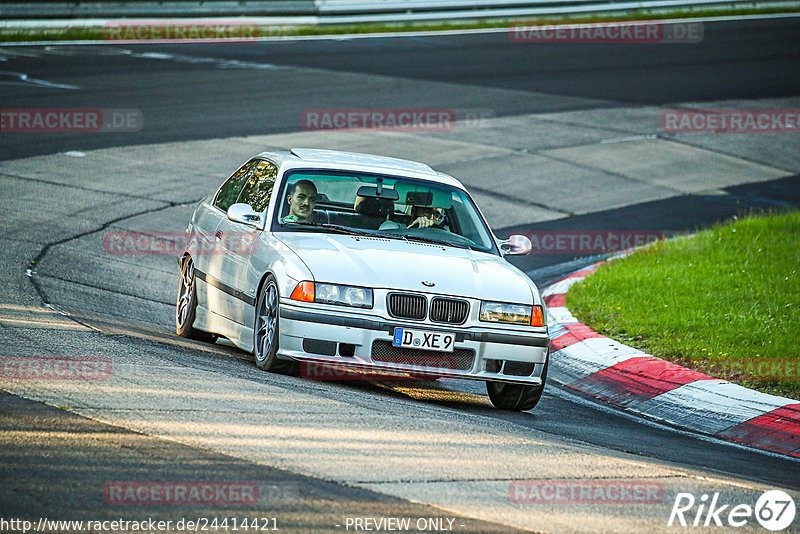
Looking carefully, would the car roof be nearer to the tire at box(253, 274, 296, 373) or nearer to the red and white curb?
the tire at box(253, 274, 296, 373)

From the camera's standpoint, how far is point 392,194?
8.80 metres

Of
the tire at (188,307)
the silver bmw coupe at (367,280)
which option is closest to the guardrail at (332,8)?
the tire at (188,307)

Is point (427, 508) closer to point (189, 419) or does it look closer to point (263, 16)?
point (189, 419)

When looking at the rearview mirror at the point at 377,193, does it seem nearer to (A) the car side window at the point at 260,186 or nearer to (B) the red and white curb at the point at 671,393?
(A) the car side window at the point at 260,186

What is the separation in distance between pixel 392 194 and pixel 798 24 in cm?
3117

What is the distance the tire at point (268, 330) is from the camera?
25.4 ft

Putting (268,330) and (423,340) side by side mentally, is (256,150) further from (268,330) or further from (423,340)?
(423,340)

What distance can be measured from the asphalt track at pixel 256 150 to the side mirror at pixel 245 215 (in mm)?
985

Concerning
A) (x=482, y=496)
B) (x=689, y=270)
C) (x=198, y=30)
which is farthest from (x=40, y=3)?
(x=482, y=496)

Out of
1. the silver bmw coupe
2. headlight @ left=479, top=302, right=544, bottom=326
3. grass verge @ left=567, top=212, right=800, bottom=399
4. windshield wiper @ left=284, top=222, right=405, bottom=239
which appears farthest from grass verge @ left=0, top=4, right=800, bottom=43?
headlight @ left=479, top=302, right=544, bottom=326

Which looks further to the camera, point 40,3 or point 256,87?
point 40,3

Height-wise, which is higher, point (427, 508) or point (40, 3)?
point (40, 3)

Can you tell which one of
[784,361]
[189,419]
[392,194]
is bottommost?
[784,361]

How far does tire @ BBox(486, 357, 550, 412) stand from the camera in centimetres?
801
